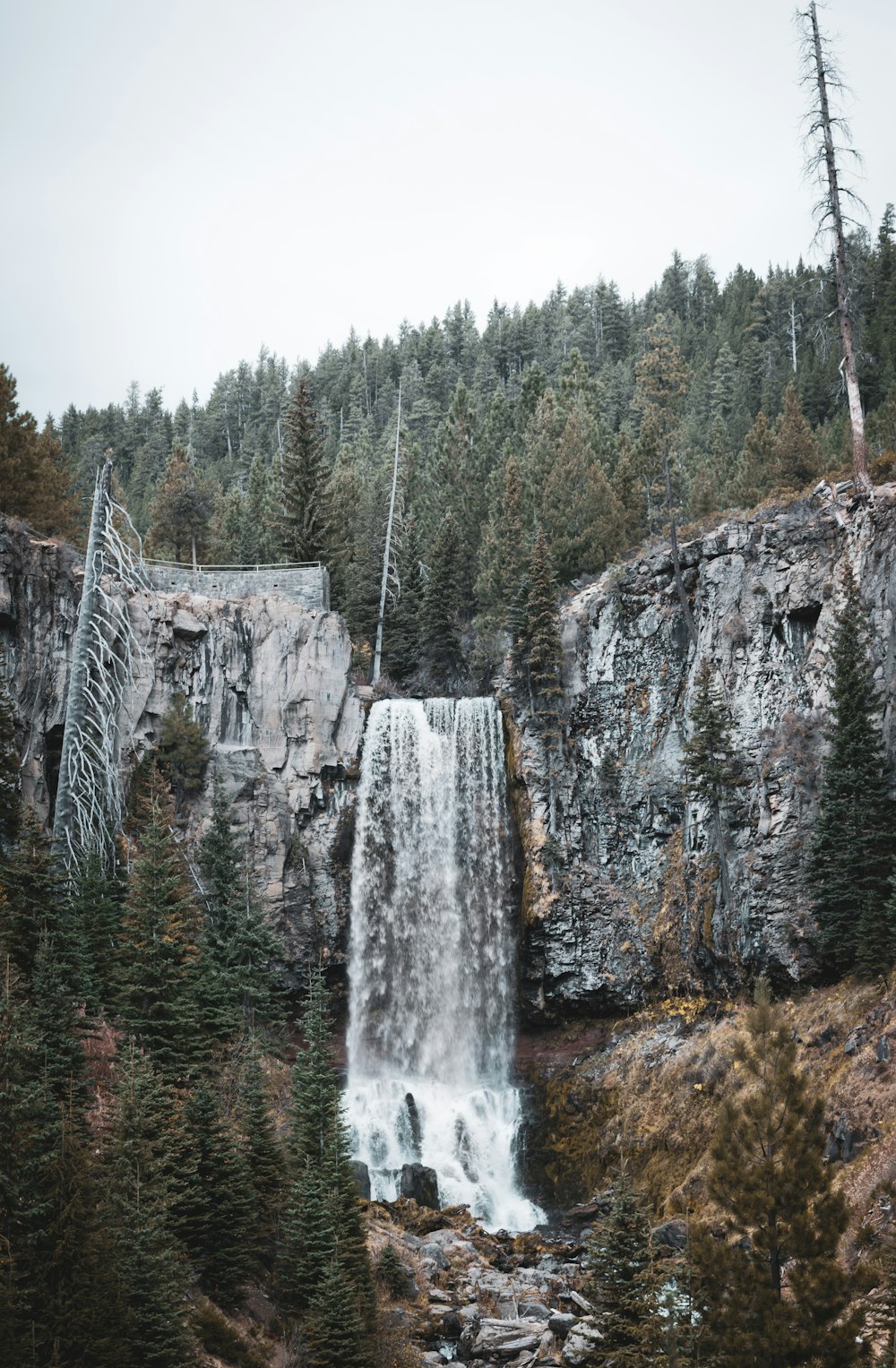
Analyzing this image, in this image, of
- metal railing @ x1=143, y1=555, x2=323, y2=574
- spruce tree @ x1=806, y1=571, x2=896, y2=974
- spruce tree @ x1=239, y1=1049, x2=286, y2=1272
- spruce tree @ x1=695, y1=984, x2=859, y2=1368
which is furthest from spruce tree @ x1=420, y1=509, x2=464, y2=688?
spruce tree @ x1=695, y1=984, x2=859, y2=1368

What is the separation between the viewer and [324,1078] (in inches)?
909

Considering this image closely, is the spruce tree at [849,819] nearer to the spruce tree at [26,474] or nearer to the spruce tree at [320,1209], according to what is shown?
the spruce tree at [320,1209]

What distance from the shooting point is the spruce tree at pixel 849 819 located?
26.7m

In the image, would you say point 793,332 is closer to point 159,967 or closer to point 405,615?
point 405,615

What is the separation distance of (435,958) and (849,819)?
51.1ft

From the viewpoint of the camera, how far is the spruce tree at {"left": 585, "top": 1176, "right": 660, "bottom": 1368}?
647 inches

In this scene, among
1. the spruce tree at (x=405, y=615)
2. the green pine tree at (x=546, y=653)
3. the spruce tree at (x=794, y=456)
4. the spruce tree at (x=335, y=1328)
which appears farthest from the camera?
the spruce tree at (x=405, y=615)

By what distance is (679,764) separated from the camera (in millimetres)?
34969

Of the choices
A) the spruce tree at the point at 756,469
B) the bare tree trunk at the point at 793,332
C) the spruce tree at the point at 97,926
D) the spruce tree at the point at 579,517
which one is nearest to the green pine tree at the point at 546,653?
the spruce tree at the point at 579,517

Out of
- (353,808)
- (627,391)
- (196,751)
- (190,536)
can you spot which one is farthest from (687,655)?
(627,391)

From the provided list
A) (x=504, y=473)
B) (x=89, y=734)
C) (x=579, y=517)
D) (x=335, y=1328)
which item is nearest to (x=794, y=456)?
(x=579, y=517)

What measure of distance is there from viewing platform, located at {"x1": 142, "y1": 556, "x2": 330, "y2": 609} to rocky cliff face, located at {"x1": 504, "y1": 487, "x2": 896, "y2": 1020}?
30.0 feet

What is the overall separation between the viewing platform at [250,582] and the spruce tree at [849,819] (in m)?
20.3

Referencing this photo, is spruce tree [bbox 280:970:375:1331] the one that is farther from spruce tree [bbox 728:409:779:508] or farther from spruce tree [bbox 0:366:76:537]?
spruce tree [bbox 728:409:779:508]
